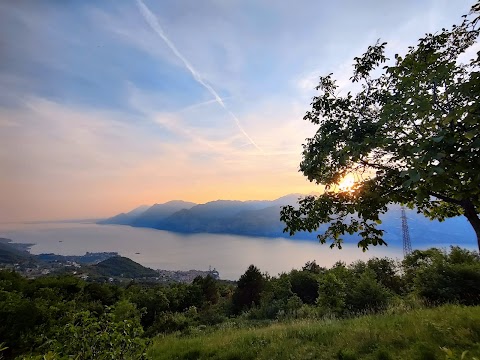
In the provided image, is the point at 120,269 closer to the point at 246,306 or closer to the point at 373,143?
the point at 246,306

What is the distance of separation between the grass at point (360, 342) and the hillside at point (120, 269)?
138153mm

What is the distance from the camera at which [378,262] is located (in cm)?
3506

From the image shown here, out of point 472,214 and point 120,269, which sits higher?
point 472,214

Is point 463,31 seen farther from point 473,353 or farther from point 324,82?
point 473,353

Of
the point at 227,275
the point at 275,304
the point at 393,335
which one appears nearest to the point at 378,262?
the point at 275,304

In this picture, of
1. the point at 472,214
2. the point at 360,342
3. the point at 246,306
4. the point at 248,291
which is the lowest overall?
the point at 246,306

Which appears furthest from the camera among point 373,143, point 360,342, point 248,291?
point 248,291

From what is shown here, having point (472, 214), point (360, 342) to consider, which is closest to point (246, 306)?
point (360, 342)

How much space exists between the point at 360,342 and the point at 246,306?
3358cm

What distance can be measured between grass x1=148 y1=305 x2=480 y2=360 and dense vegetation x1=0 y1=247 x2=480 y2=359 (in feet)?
0.23

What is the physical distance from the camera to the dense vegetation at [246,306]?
16.9 feet

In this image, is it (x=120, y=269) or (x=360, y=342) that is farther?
(x=120, y=269)

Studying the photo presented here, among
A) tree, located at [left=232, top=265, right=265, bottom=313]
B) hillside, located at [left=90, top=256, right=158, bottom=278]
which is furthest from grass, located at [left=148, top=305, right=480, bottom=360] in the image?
hillside, located at [left=90, top=256, right=158, bottom=278]

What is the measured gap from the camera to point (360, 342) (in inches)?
324
